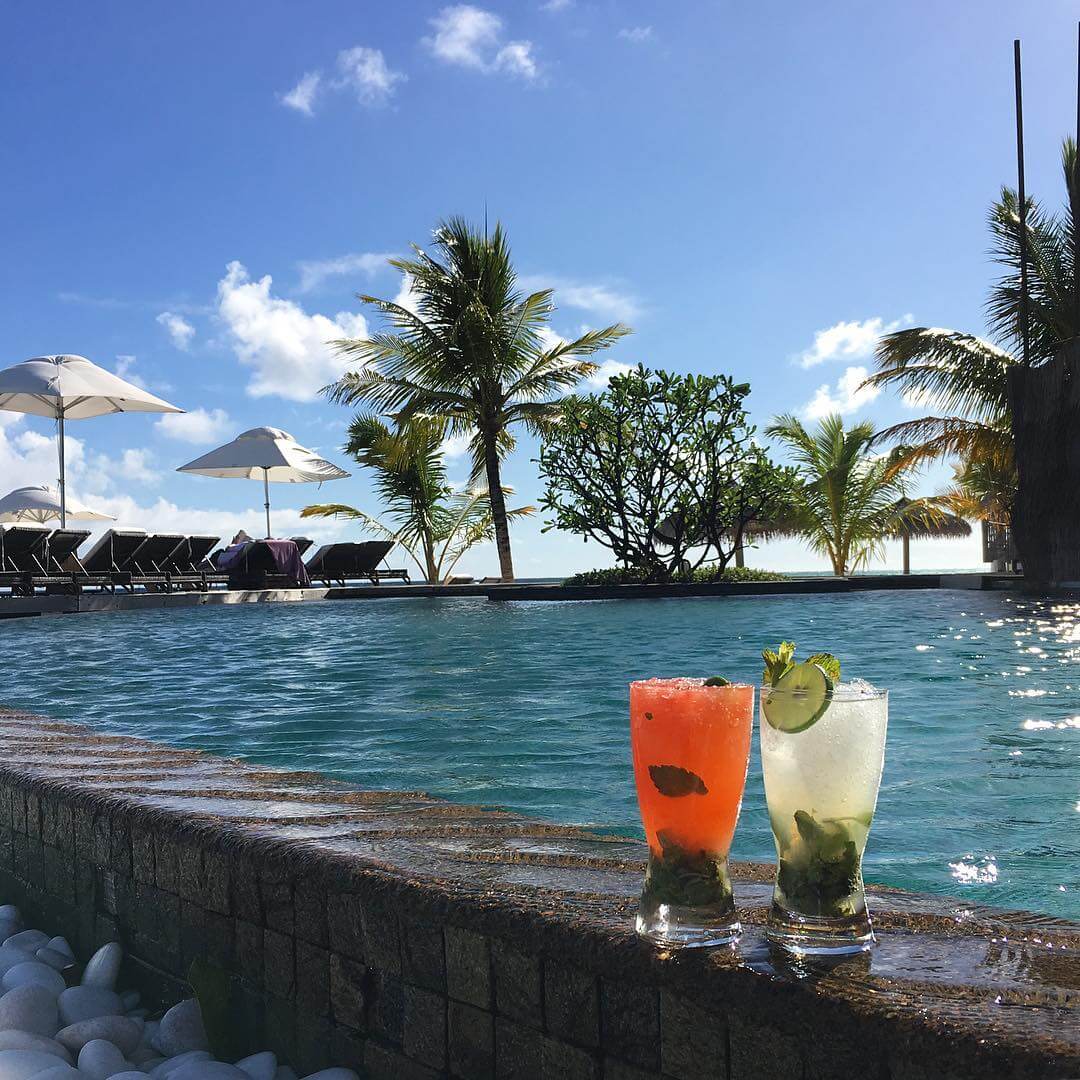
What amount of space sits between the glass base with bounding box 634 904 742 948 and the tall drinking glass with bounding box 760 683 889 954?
0.17 ft

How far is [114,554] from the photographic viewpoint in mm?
16641

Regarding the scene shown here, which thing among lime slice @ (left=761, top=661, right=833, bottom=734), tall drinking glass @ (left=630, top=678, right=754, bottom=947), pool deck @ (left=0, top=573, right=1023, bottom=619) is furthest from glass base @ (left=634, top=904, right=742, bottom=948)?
pool deck @ (left=0, top=573, right=1023, bottom=619)

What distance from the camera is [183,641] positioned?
10625mm

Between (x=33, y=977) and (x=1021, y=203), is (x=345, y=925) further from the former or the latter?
(x=1021, y=203)

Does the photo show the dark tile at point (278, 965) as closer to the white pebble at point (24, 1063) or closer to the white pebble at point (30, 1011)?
the white pebble at point (24, 1063)

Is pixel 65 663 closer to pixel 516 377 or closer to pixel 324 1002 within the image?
pixel 324 1002

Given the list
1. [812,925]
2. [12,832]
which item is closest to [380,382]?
[12,832]

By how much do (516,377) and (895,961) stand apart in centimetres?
2130

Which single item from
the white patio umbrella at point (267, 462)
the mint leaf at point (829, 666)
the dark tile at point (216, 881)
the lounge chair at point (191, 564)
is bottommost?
the dark tile at point (216, 881)

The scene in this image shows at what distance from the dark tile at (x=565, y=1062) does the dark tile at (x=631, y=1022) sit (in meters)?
0.04

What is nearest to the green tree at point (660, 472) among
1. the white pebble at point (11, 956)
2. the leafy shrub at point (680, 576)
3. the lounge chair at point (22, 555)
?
the leafy shrub at point (680, 576)

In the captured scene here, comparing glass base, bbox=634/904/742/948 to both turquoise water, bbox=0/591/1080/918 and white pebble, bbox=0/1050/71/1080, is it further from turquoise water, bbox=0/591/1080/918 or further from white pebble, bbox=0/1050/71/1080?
turquoise water, bbox=0/591/1080/918

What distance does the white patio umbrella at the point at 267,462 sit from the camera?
2016 centimetres

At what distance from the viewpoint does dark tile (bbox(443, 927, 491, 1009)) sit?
4.50 ft
